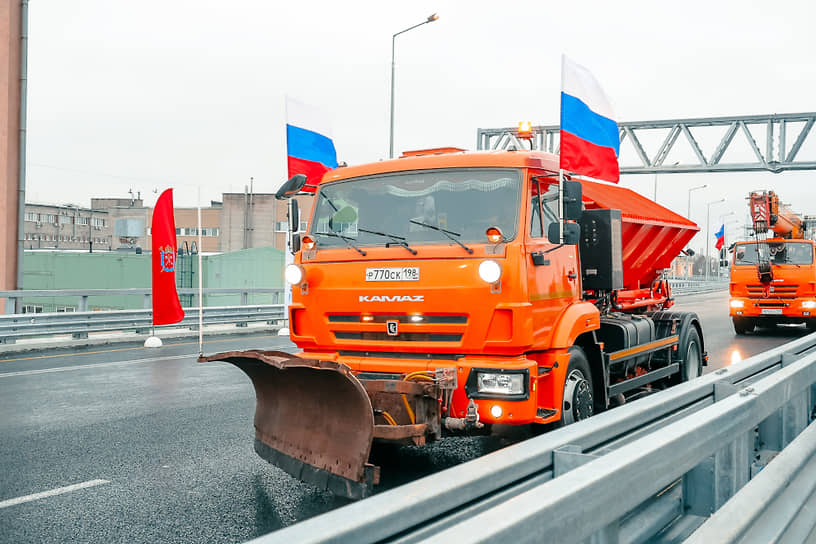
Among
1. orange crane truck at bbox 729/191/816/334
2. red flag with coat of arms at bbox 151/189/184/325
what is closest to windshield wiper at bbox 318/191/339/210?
red flag with coat of arms at bbox 151/189/184/325

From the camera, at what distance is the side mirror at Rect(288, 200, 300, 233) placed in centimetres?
690

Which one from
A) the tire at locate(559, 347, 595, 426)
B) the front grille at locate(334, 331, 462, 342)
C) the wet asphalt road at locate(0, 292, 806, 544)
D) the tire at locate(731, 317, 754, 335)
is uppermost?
the front grille at locate(334, 331, 462, 342)

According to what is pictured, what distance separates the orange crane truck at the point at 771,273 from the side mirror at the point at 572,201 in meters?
14.5

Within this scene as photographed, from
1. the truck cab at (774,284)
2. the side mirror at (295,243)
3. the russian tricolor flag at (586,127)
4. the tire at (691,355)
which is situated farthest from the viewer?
the truck cab at (774,284)

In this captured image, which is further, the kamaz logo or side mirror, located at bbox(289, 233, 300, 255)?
side mirror, located at bbox(289, 233, 300, 255)

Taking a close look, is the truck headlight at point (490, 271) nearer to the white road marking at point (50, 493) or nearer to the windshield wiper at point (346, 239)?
the windshield wiper at point (346, 239)

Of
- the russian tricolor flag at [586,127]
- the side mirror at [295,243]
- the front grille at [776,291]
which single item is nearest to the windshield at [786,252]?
the front grille at [776,291]

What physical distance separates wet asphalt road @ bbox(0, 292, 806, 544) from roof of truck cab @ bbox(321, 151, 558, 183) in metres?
2.14

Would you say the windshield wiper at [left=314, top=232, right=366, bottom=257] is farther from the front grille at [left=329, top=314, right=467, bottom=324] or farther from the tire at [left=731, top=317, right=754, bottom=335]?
the tire at [left=731, top=317, right=754, bottom=335]

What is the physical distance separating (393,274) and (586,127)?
9.90ft

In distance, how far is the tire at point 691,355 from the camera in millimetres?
9281

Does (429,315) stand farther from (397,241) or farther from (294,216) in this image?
(294,216)

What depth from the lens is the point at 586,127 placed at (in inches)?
299

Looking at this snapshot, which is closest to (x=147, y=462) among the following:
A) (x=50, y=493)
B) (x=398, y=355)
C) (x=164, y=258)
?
(x=50, y=493)
